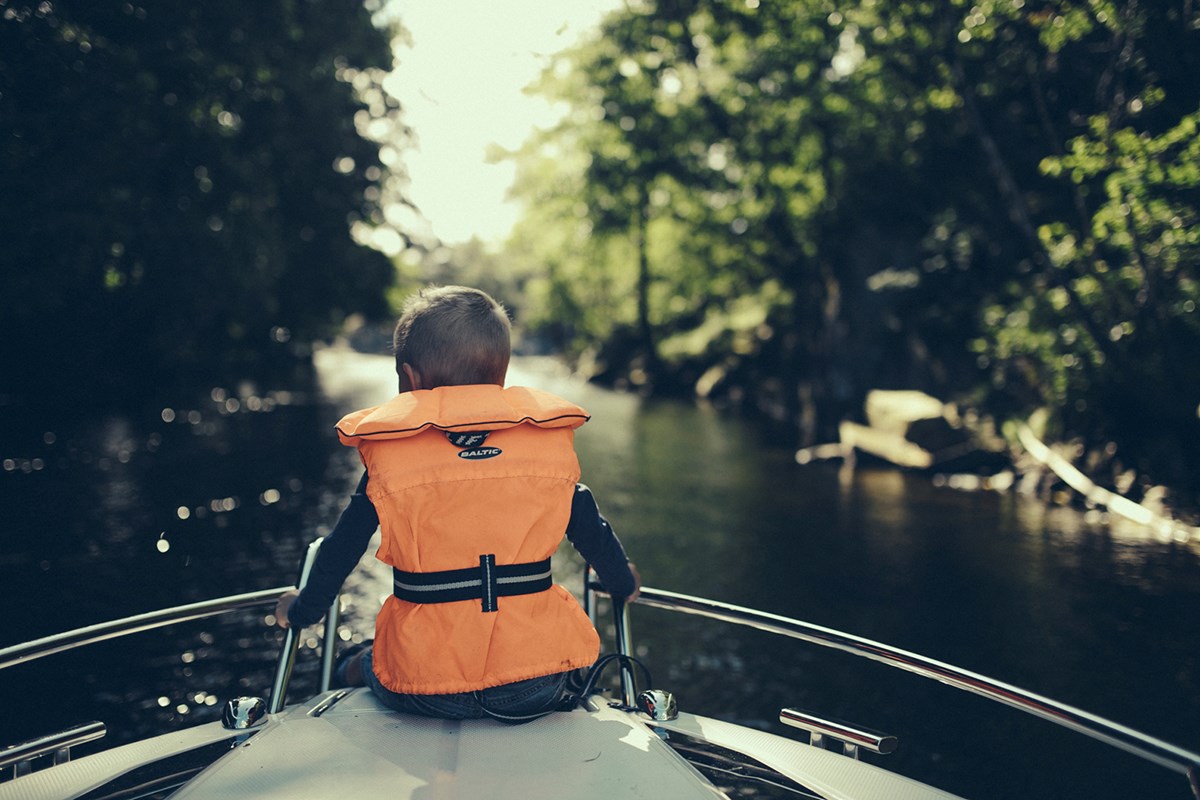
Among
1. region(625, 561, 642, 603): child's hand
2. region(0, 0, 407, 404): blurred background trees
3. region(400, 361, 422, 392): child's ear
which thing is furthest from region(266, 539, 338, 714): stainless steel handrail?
region(0, 0, 407, 404): blurred background trees

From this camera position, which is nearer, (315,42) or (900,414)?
(900,414)

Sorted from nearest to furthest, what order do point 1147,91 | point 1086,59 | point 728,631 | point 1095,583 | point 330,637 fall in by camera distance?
1. point 330,637
2. point 728,631
3. point 1095,583
4. point 1147,91
5. point 1086,59

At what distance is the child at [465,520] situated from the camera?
231 cm

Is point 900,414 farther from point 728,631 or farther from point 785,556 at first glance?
point 728,631

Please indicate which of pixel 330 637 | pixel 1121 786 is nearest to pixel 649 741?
pixel 330 637

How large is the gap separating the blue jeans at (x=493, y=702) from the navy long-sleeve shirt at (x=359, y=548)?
0.34 m

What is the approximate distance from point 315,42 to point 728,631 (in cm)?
2602

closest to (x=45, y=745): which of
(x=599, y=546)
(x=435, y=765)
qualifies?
(x=435, y=765)

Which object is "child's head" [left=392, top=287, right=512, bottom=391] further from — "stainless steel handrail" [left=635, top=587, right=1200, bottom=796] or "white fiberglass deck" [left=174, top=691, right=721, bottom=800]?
"stainless steel handrail" [left=635, top=587, right=1200, bottom=796]

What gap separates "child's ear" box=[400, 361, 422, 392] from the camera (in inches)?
99.8

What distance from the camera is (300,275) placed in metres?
33.8

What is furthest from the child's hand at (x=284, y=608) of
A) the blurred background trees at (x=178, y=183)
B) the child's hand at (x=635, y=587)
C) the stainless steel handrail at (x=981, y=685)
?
the blurred background trees at (x=178, y=183)

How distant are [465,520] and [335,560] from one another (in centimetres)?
49

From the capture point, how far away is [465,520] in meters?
2.33
